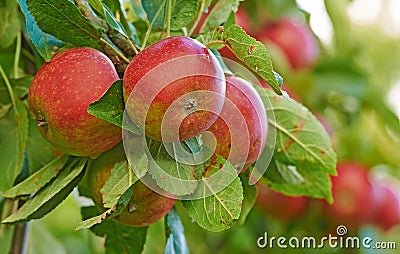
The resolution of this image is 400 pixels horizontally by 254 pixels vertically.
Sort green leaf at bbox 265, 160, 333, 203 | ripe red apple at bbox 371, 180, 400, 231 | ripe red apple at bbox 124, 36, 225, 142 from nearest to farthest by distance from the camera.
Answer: ripe red apple at bbox 124, 36, 225, 142 < green leaf at bbox 265, 160, 333, 203 < ripe red apple at bbox 371, 180, 400, 231

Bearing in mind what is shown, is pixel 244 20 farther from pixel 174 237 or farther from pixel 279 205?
pixel 174 237

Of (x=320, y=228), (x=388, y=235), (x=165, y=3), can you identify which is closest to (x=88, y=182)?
(x=165, y=3)

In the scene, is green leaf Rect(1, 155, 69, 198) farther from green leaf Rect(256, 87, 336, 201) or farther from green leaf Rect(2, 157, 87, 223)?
green leaf Rect(256, 87, 336, 201)

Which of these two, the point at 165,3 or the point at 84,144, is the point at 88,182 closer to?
the point at 84,144

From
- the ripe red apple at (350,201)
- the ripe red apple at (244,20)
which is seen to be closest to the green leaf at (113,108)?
the ripe red apple at (244,20)

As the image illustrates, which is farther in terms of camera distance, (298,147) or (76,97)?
(298,147)

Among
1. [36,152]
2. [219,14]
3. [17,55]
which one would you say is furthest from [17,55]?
[219,14]

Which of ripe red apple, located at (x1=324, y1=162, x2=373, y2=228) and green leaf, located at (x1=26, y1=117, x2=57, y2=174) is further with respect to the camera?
ripe red apple, located at (x1=324, y1=162, x2=373, y2=228)

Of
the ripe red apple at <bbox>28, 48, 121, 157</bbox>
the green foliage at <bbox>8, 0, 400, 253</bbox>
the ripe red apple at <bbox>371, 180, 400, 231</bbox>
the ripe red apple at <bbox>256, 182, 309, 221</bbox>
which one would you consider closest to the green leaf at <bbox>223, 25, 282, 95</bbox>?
the green foliage at <bbox>8, 0, 400, 253</bbox>
